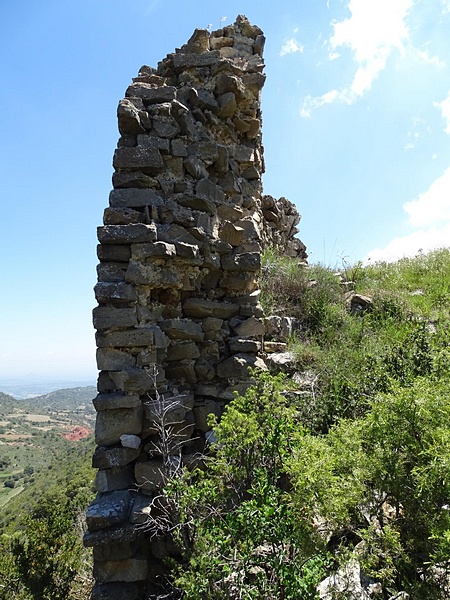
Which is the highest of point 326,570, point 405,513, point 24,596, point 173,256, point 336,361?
point 173,256

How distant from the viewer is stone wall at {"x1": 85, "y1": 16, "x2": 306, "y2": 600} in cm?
289

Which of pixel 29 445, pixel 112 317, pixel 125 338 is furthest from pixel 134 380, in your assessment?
pixel 29 445

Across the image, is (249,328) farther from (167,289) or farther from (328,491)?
(328,491)

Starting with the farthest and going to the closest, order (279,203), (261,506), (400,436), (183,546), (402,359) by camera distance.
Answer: (279,203) → (402,359) → (183,546) → (261,506) → (400,436)

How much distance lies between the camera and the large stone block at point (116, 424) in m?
2.95

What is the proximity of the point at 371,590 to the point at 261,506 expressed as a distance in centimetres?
63

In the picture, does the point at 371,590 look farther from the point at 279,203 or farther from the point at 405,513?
the point at 279,203

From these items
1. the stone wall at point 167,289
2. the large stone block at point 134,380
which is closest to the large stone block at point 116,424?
the stone wall at point 167,289

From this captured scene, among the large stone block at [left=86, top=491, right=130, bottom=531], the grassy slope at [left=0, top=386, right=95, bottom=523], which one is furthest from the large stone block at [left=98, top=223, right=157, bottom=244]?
the grassy slope at [left=0, top=386, right=95, bottom=523]

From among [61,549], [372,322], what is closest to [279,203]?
[372,322]

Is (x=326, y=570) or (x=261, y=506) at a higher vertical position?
(x=261, y=506)

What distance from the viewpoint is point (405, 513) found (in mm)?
1706

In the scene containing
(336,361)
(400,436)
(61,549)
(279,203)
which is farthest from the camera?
(279,203)

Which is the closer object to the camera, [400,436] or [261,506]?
[400,436]
